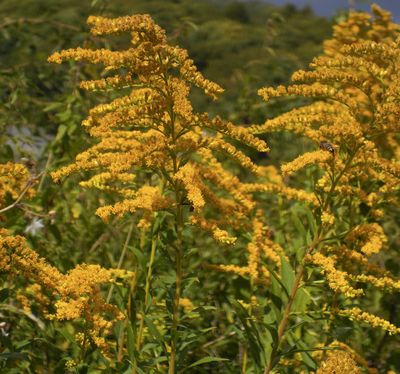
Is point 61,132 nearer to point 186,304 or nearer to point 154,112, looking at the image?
point 186,304

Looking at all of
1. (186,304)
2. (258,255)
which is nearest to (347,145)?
(258,255)

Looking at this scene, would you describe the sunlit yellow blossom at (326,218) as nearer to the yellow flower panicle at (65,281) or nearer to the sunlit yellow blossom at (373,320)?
the sunlit yellow blossom at (373,320)

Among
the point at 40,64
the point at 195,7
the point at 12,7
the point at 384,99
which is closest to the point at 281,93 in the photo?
the point at 384,99

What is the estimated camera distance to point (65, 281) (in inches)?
120

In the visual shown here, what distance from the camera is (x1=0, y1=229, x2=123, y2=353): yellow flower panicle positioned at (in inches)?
116

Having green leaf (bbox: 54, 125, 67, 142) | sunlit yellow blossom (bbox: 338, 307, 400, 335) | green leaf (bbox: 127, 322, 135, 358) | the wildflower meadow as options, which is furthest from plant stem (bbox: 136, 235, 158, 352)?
green leaf (bbox: 54, 125, 67, 142)

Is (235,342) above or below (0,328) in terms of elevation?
below

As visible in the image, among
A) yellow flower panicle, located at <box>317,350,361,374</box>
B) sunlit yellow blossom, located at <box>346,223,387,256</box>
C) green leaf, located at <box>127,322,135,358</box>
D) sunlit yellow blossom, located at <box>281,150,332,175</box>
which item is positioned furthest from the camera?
sunlit yellow blossom, located at <box>346,223,387,256</box>

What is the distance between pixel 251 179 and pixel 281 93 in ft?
30.4

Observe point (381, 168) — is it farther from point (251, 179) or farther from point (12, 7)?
point (12, 7)

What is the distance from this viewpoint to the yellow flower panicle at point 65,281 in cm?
295

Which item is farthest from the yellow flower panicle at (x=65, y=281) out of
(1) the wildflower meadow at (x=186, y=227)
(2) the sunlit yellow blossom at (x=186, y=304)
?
(2) the sunlit yellow blossom at (x=186, y=304)

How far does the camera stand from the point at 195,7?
216 feet

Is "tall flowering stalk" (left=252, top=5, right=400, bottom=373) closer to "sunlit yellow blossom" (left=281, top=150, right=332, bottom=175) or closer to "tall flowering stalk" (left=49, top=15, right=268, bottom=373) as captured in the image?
"sunlit yellow blossom" (left=281, top=150, right=332, bottom=175)
